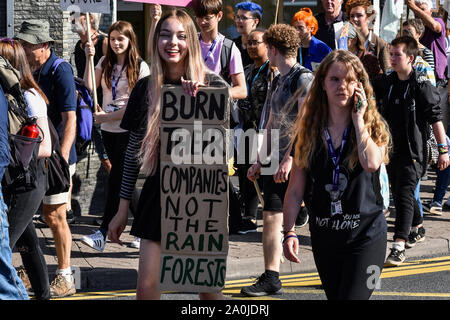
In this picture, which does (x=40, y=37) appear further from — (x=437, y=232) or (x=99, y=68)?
(x=437, y=232)

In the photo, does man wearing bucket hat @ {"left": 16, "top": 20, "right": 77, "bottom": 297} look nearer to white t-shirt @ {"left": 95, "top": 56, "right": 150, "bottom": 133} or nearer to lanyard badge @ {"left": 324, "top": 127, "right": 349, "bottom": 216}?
white t-shirt @ {"left": 95, "top": 56, "right": 150, "bottom": 133}

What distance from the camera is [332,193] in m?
4.81

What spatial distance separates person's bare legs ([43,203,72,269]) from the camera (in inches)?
276

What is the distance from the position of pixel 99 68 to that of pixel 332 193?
4446 millimetres

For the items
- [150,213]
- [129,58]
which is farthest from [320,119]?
[129,58]

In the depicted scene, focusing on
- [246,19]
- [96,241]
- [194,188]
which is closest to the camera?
[194,188]

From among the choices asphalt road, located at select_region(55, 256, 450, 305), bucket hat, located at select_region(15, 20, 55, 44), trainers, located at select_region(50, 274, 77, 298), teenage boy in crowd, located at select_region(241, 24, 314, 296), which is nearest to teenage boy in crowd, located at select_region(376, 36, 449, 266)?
asphalt road, located at select_region(55, 256, 450, 305)

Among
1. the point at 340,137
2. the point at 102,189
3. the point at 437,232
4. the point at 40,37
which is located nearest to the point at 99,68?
the point at 40,37

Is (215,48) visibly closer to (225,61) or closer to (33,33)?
(225,61)

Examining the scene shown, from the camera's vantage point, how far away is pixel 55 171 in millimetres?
6477

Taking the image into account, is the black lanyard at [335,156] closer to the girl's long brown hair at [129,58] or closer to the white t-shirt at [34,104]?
the white t-shirt at [34,104]

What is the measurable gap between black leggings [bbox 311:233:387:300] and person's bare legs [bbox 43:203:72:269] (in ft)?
8.99

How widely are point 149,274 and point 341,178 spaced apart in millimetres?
1121

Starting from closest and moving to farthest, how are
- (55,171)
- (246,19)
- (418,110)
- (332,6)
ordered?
(55,171)
(418,110)
(246,19)
(332,6)
